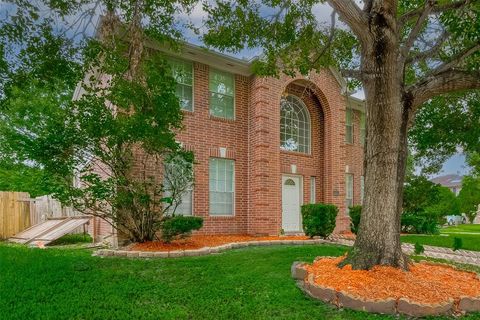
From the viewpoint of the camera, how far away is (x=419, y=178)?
1639cm

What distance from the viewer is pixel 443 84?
5.91 m

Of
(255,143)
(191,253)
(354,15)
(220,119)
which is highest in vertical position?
(354,15)

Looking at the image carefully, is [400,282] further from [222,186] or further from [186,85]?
[186,85]

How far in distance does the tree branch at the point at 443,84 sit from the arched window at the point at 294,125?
852cm

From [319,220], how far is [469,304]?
698 cm

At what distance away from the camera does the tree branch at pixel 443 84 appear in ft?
19.0

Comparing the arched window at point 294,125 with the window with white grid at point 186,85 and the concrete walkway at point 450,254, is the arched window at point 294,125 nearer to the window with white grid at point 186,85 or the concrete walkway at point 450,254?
the window with white grid at point 186,85

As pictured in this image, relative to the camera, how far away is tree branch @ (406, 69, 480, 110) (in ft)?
19.0

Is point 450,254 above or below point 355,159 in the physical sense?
below

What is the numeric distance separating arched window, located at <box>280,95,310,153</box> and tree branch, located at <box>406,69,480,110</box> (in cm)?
852

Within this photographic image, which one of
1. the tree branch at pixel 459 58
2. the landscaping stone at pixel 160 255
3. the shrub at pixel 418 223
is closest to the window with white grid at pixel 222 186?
the landscaping stone at pixel 160 255

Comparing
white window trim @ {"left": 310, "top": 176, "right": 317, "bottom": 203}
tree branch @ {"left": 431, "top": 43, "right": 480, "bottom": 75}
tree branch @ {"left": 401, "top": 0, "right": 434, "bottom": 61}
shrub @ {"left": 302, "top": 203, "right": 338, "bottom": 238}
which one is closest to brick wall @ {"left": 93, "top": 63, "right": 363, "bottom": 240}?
white window trim @ {"left": 310, "top": 176, "right": 317, "bottom": 203}

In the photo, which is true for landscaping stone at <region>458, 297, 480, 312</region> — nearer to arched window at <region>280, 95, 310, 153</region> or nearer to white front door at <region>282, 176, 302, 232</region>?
white front door at <region>282, 176, 302, 232</region>

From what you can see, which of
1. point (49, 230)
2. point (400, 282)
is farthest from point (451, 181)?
point (400, 282)
